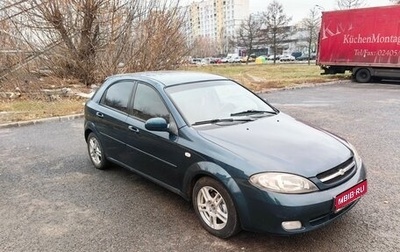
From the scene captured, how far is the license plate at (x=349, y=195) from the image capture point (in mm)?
2953

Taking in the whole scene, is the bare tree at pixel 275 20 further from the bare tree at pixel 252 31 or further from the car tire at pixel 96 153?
the car tire at pixel 96 153

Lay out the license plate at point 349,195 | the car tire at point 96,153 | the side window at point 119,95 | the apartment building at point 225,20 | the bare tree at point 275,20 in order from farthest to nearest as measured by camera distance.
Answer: the apartment building at point 225,20 → the bare tree at point 275,20 → the car tire at point 96,153 → the side window at point 119,95 → the license plate at point 349,195

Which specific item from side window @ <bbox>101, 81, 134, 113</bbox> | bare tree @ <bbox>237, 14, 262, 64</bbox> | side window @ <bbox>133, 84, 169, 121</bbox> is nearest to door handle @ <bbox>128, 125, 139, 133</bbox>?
side window @ <bbox>133, 84, 169, 121</bbox>

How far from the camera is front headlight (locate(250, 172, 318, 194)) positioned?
2842 millimetres

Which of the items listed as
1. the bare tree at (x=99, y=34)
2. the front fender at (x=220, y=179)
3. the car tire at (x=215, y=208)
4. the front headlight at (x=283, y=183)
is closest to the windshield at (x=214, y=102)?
the front fender at (x=220, y=179)

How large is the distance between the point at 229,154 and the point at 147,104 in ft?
4.78

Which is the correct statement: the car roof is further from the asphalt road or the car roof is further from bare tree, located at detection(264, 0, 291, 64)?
bare tree, located at detection(264, 0, 291, 64)

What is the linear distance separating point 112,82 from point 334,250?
11.8 feet

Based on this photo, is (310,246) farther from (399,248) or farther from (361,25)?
(361,25)

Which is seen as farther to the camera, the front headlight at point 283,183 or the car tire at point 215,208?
the car tire at point 215,208

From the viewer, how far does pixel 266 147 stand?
3.17 meters

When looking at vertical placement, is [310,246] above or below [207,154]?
below

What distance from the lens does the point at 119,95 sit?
4.75 meters

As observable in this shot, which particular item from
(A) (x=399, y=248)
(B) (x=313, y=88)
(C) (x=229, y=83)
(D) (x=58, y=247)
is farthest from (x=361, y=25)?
(D) (x=58, y=247)
